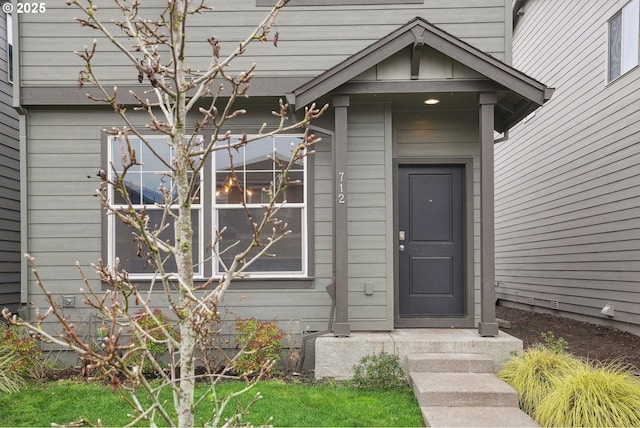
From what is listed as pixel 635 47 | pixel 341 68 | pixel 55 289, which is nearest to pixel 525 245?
pixel 635 47

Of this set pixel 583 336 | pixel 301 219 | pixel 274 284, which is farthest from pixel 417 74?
pixel 583 336

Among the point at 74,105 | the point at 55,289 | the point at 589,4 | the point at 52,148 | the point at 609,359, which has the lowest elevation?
the point at 609,359

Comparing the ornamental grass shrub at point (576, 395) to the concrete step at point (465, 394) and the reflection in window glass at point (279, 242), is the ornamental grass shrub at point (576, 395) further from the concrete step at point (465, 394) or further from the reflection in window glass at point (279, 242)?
the reflection in window glass at point (279, 242)

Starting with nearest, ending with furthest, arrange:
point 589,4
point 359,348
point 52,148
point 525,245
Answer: point 359,348, point 52,148, point 589,4, point 525,245

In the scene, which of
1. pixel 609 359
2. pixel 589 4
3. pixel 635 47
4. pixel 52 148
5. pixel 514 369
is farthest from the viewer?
pixel 589 4

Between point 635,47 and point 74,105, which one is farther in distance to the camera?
point 635,47

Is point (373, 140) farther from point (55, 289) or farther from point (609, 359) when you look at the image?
point (55, 289)

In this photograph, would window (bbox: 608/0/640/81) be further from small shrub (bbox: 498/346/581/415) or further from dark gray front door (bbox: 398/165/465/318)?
small shrub (bbox: 498/346/581/415)

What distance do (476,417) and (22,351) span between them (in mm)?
4503

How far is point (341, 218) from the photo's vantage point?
5039 mm

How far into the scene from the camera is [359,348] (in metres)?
4.82

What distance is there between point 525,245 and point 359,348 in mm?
6906

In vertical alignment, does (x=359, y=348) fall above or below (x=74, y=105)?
below

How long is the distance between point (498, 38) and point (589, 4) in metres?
3.78
